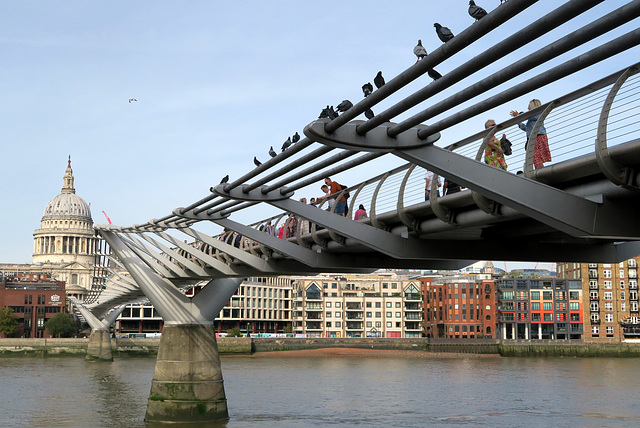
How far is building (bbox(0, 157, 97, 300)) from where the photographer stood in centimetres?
15900

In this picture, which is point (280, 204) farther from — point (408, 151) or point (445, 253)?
point (408, 151)

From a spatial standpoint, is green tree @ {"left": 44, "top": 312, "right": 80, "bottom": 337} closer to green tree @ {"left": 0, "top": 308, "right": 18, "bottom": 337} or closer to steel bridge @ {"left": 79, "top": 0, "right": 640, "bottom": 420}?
green tree @ {"left": 0, "top": 308, "right": 18, "bottom": 337}

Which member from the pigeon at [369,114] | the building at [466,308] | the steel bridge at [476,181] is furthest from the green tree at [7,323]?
the pigeon at [369,114]

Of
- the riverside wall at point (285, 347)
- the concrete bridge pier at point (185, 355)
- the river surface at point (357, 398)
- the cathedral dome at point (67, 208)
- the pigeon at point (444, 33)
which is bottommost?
the river surface at point (357, 398)

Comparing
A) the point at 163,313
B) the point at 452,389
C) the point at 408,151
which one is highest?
the point at 408,151

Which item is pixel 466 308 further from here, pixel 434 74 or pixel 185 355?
pixel 434 74

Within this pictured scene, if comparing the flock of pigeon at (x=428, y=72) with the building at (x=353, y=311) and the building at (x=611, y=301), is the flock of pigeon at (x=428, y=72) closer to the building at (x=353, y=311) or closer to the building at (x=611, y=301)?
the building at (x=611, y=301)

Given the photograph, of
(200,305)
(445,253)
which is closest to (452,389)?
(200,305)

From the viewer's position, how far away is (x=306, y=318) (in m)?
118

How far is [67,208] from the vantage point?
175m

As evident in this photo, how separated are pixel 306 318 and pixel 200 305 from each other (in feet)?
293

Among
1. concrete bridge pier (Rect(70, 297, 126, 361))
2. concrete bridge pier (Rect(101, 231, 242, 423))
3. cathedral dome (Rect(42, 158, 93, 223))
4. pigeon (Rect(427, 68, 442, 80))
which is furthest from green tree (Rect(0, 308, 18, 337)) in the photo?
pigeon (Rect(427, 68, 442, 80))

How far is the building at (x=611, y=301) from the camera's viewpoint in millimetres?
101375

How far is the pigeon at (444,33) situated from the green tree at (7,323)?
11083 cm
